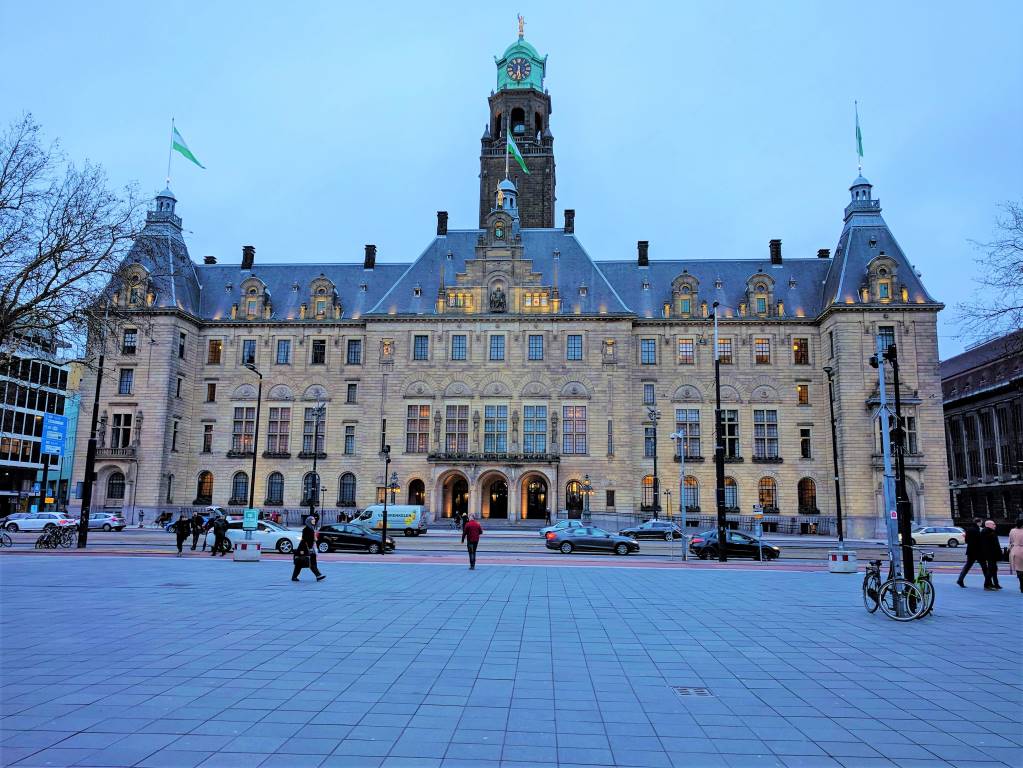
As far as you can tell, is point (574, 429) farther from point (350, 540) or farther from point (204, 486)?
point (204, 486)

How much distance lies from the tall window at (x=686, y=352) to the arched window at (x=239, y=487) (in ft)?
132

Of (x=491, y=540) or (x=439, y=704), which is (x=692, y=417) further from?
(x=439, y=704)

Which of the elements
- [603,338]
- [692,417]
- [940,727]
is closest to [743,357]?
[692,417]

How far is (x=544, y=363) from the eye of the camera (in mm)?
61750

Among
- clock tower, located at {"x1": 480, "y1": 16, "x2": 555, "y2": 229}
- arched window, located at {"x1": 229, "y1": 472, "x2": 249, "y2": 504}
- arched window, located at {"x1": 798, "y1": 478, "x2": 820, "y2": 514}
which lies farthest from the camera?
clock tower, located at {"x1": 480, "y1": 16, "x2": 555, "y2": 229}

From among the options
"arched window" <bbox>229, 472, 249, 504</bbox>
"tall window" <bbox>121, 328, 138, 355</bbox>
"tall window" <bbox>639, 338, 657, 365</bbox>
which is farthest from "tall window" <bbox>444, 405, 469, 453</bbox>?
"tall window" <bbox>121, 328, 138, 355</bbox>

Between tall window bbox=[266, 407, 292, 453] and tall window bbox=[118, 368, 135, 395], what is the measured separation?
12.0 meters

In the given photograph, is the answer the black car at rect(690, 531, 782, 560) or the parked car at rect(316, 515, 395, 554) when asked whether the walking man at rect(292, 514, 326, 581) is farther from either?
the black car at rect(690, 531, 782, 560)

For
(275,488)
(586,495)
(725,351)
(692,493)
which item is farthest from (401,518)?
(725,351)

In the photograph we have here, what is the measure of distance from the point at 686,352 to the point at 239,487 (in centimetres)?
4179

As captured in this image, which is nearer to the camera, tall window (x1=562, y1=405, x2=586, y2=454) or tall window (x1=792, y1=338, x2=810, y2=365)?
tall window (x1=562, y1=405, x2=586, y2=454)

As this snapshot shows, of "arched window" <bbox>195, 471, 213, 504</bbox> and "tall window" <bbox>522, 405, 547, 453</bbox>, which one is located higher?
"tall window" <bbox>522, 405, 547, 453</bbox>

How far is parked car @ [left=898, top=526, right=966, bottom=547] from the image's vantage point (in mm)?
47188

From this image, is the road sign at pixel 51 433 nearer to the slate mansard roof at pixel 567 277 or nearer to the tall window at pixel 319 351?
the slate mansard roof at pixel 567 277
